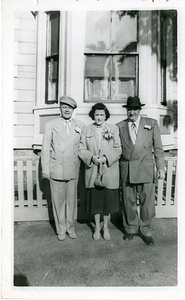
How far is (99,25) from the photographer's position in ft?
11.3

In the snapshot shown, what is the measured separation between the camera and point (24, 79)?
3.87 meters

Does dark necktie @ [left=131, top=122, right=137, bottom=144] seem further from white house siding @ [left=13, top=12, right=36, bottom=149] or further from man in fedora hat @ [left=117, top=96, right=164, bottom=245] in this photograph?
white house siding @ [left=13, top=12, right=36, bottom=149]

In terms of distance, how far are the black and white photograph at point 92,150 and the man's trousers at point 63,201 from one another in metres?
0.02

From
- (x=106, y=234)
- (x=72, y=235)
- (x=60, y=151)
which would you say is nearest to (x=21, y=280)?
(x=72, y=235)

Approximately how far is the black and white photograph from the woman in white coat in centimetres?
1

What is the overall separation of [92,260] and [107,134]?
62.8 inches

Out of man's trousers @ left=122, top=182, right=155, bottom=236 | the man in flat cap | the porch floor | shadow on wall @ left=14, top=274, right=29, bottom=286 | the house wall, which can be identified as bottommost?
shadow on wall @ left=14, top=274, right=29, bottom=286

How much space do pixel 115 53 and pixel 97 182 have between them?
2.31m

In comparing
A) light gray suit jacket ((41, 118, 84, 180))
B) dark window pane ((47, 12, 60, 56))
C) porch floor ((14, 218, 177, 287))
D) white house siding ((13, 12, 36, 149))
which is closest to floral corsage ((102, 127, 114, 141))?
light gray suit jacket ((41, 118, 84, 180))

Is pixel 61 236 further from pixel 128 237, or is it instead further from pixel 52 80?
pixel 52 80

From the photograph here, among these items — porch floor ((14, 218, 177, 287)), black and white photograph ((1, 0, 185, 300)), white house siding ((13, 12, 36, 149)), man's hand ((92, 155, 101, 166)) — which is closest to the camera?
porch floor ((14, 218, 177, 287))

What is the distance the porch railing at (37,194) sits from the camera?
3.47 meters

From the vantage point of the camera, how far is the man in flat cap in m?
2.80
